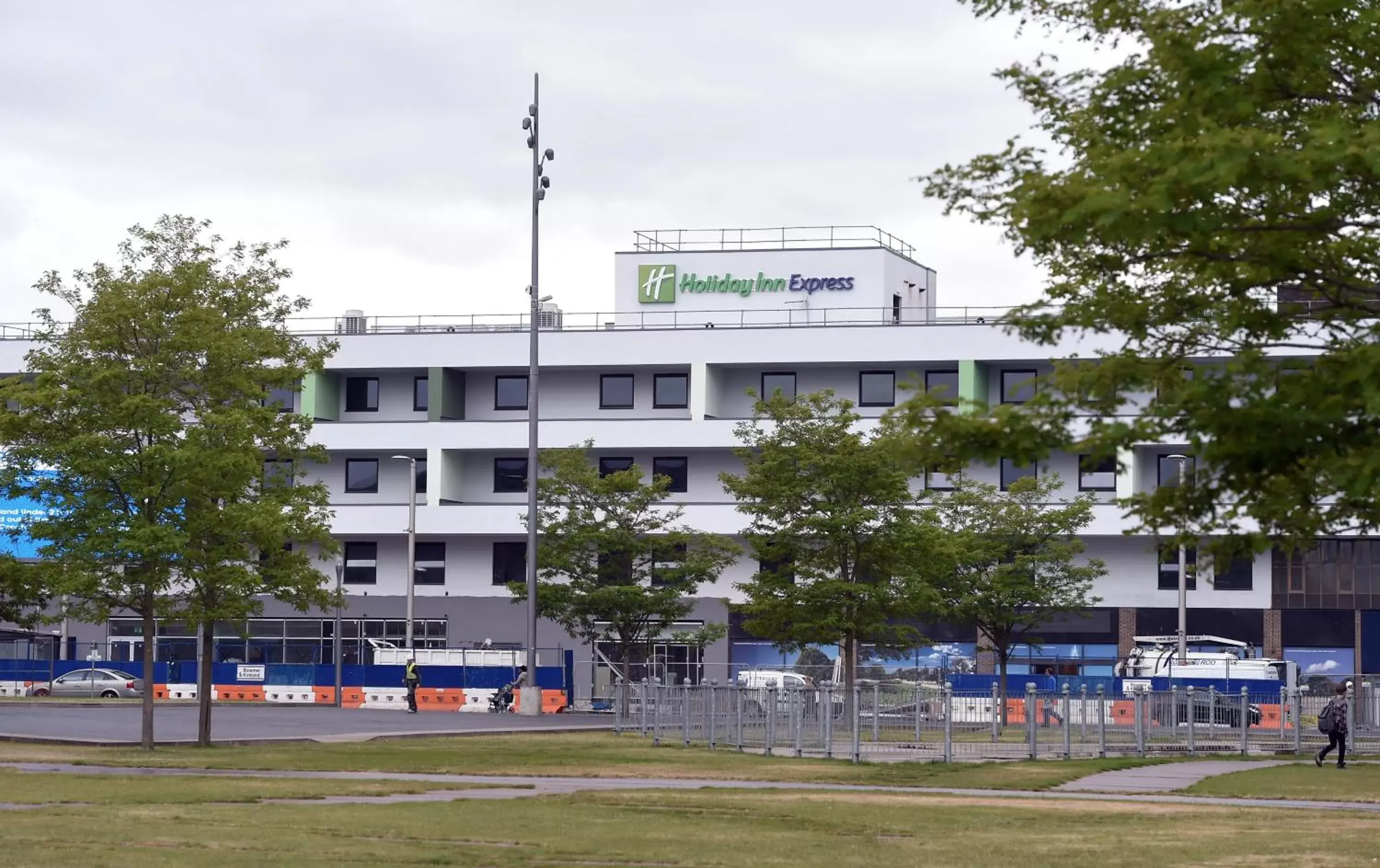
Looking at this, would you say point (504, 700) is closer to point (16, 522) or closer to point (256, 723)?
point (256, 723)

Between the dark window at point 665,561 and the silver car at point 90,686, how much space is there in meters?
20.2

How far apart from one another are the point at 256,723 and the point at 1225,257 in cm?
3815

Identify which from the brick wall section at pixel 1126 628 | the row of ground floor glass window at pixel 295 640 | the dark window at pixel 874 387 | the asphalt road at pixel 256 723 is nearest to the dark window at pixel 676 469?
the dark window at pixel 874 387

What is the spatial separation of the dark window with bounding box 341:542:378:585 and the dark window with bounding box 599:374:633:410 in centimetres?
1110

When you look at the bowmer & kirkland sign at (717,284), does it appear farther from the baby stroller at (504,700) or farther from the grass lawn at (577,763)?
the grass lawn at (577,763)

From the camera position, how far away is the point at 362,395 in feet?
268

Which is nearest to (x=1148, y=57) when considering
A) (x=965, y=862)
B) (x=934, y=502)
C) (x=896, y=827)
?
(x=965, y=862)

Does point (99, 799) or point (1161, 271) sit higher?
point (1161, 271)

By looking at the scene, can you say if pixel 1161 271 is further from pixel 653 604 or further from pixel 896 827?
pixel 653 604

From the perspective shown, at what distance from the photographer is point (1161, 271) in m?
15.0

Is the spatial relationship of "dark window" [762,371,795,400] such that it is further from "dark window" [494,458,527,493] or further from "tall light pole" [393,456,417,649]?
"tall light pole" [393,456,417,649]

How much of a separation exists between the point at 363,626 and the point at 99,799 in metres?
58.8

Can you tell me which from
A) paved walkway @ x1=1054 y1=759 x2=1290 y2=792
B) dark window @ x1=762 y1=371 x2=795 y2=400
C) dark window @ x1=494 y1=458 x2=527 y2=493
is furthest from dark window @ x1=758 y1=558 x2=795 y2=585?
dark window @ x1=494 y1=458 x2=527 y2=493

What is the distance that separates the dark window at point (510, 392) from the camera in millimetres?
80062
